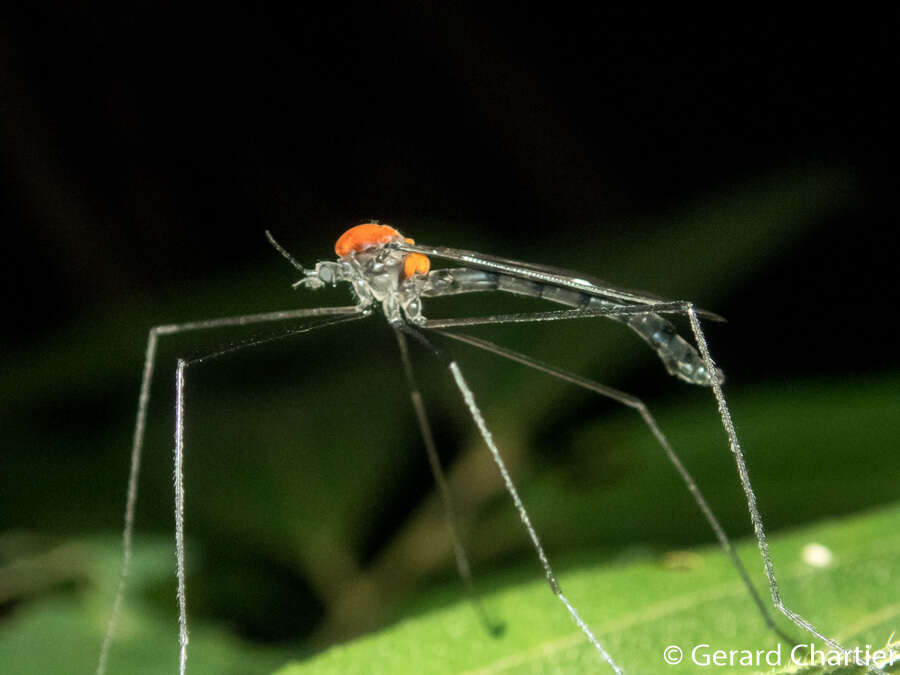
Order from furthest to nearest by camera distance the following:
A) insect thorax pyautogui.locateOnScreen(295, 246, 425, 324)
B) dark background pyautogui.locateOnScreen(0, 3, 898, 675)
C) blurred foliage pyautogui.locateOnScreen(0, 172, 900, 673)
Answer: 1. dark background pyautogui.locateOnScreen(0, 3, 898, 675)
2. blurred foliage pyautogui.locateOnScreen(0, 172, 900, 673)
3. insect thorax pyautogui.locateOnScreen(295, 246, 425, 324)

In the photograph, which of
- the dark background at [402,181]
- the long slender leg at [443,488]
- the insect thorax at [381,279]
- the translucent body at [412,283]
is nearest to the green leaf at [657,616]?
the long slender leg at [443,488]

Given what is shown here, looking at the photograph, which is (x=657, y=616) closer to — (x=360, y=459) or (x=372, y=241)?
(x=372, y=241)

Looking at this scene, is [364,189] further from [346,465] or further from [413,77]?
[346,465]

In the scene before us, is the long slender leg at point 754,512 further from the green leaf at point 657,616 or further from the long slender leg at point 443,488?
the long slender leg at point 443,488

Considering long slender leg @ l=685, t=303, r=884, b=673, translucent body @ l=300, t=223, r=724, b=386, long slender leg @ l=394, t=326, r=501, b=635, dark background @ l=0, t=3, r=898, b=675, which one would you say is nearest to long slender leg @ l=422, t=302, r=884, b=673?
long slender leg @ l=685, t=303, r=884, b=673

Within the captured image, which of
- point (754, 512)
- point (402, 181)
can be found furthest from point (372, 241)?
point (402, 181)

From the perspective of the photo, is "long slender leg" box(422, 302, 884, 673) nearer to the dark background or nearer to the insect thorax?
the insect thorax
